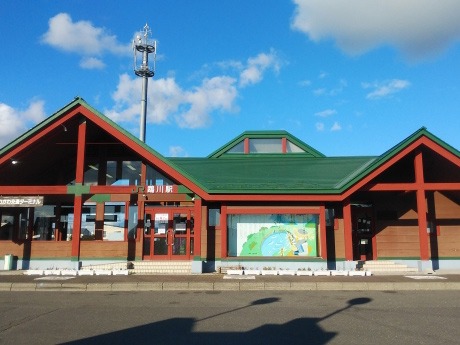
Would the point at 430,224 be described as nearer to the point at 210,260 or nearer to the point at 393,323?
the point at 210,260

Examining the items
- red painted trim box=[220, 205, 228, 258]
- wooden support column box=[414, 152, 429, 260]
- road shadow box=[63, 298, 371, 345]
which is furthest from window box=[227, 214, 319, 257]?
road shadow box=[63, 298, 371, 345]

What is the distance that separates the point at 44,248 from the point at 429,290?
15606mm

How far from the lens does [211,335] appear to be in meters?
7.65

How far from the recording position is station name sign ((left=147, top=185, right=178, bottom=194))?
1789 cm

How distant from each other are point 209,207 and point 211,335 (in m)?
11.3

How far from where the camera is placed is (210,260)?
60.7ft

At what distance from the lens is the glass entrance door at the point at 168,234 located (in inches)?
764

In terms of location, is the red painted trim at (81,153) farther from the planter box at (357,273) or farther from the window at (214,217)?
the planter box at (357,273)

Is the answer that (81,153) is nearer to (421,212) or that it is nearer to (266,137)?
(266,137)

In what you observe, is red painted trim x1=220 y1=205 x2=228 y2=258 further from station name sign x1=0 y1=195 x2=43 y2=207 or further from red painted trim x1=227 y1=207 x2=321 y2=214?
station name sign x1=0 y1=195 x2=43 y2=207

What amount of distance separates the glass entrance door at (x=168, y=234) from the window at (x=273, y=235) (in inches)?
81.4

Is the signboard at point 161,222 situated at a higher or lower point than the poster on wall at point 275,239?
higher

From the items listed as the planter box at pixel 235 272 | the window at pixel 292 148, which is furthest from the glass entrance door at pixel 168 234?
the window at pixel 292 148

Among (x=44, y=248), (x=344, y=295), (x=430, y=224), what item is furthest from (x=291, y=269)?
(x=44, y=248)
